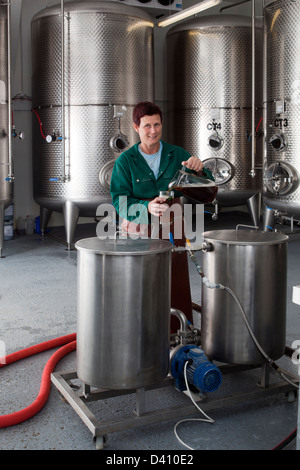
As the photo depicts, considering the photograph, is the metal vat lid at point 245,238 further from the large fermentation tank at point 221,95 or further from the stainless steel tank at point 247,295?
the large fermentation tank at point 221,95

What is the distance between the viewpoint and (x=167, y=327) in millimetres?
2254

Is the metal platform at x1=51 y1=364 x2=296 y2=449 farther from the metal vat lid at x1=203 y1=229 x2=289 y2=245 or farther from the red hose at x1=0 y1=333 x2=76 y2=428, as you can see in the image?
the metal vat lid at x1=203 y1=229 x2=289 y2=245

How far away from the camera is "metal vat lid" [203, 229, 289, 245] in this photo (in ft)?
7.61

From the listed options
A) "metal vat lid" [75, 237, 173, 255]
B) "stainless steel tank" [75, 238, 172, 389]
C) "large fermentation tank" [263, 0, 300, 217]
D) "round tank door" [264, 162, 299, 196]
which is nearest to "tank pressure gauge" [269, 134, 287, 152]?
"large fermentation tank" [263, 0, 300, 217]

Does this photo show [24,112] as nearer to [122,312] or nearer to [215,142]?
[215,142]

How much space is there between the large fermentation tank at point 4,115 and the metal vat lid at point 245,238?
3497 mm

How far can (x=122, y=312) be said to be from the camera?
2102 millimetres

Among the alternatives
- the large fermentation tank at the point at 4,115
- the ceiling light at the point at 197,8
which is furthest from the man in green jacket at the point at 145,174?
the large fermentation tank at the point at 4,115

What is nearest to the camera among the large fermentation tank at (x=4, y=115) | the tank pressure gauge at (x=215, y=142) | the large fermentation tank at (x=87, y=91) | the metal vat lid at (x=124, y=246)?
the metal vat lid at (x=124, y=246)

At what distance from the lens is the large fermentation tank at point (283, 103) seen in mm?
4887

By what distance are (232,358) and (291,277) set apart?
2403mm

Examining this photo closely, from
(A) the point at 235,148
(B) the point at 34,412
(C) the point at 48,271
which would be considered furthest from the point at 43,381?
(A) the point at 235,148

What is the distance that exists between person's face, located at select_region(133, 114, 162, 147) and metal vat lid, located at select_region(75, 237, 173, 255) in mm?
621

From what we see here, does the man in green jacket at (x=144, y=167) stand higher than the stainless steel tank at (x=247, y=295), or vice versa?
the man in green jacket at (x=144, y=167)
